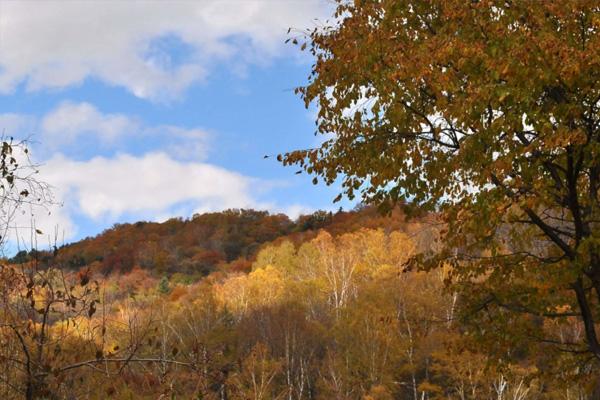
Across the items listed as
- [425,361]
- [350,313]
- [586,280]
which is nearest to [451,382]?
[425,361]

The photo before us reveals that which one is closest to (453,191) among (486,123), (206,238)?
(486,123)

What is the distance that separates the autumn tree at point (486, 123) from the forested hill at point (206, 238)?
3572 inches

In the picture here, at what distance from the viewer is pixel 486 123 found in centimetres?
735

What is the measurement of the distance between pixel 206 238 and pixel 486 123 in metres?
122

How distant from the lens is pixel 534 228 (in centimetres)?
865

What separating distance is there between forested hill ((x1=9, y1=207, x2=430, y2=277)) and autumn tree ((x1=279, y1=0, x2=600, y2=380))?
90735 mm

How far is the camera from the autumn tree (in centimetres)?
676

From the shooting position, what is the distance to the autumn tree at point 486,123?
22.2 ft

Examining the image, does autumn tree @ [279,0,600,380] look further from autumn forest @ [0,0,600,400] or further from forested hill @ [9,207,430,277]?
forested hill @ [9,207,430,277]

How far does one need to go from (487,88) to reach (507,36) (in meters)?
0.71

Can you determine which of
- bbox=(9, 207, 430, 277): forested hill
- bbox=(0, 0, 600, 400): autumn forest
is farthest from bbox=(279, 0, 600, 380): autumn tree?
bbox=(9, 207, 430, 277): forested hill

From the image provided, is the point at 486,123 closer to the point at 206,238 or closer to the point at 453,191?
the point at 453,191

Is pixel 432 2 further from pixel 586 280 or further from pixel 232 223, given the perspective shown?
pixel 232 223

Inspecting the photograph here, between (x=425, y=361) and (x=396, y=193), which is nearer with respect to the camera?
(x=396, y=193)
